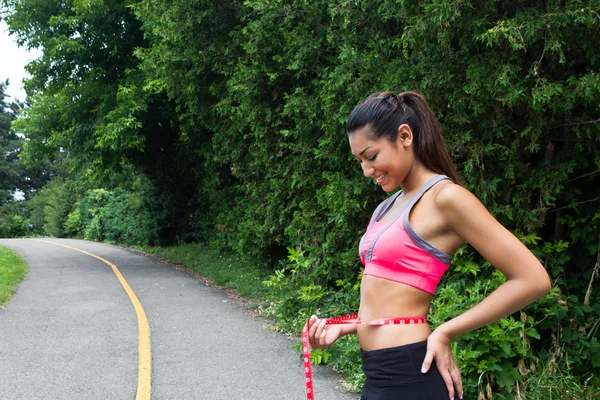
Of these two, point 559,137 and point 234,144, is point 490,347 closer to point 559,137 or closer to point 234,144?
point 559,137

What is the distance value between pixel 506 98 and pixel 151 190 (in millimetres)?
19467

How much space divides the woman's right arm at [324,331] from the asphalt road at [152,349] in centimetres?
340

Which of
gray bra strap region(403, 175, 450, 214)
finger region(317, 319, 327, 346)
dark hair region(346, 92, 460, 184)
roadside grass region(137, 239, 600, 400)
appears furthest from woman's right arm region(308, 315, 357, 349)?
roadside grass region(137, 239, 600, 400)

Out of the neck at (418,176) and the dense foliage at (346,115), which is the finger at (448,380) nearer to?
the neck at (418,176)

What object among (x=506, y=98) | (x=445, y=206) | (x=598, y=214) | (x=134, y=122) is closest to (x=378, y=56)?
(x=506, y=98)

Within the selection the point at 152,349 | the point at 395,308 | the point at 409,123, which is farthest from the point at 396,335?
the point at 152,349

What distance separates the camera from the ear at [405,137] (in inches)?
76.2

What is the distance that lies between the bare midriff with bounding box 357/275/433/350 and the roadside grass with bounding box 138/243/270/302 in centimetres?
838

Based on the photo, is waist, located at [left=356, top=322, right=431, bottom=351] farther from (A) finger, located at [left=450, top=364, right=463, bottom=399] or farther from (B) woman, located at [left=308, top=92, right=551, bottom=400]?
(A) finger, located at [left=450, top=364, right=463, bottom=399]

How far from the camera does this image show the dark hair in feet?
6.36

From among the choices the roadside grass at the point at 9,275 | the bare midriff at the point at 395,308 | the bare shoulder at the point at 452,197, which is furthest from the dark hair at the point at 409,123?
the roadside grass at the point at 9,275

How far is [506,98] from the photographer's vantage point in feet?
15.5

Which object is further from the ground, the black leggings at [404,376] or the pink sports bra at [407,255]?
the pink sports bra at [407,255]

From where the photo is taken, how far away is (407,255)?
1870mm
